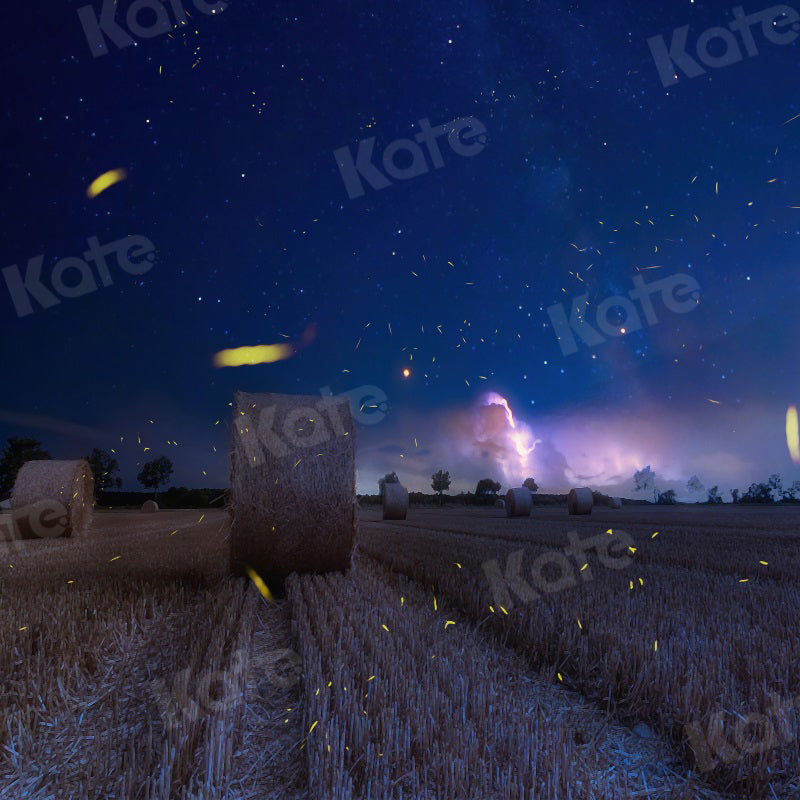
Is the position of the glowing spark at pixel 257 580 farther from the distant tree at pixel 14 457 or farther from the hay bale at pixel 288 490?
the distant tree at pixel 14 457

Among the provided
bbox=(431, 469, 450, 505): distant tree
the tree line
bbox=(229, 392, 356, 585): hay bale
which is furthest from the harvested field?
bbox=(431, 469, 450, 505): distant tree

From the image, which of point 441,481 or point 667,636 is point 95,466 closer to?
point 441,481

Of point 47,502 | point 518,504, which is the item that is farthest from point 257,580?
point 518,504

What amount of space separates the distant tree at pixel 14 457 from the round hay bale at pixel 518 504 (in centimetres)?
Result: 4193

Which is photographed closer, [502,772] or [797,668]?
[502,772]

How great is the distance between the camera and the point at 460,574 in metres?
6.00

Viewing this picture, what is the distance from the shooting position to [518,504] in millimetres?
23719

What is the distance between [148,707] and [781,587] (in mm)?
6005

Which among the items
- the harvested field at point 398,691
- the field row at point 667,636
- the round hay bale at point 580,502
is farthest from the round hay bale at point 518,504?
the harvested field at point 398,691

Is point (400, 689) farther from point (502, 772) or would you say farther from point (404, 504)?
point (404, 504)

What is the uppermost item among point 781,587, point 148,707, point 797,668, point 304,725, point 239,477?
point 239,477

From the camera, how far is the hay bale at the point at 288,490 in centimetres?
644

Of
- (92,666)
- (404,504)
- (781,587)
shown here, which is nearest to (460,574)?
(781,587)

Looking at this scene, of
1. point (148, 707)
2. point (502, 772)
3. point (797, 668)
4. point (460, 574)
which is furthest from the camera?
point (460, 574)
